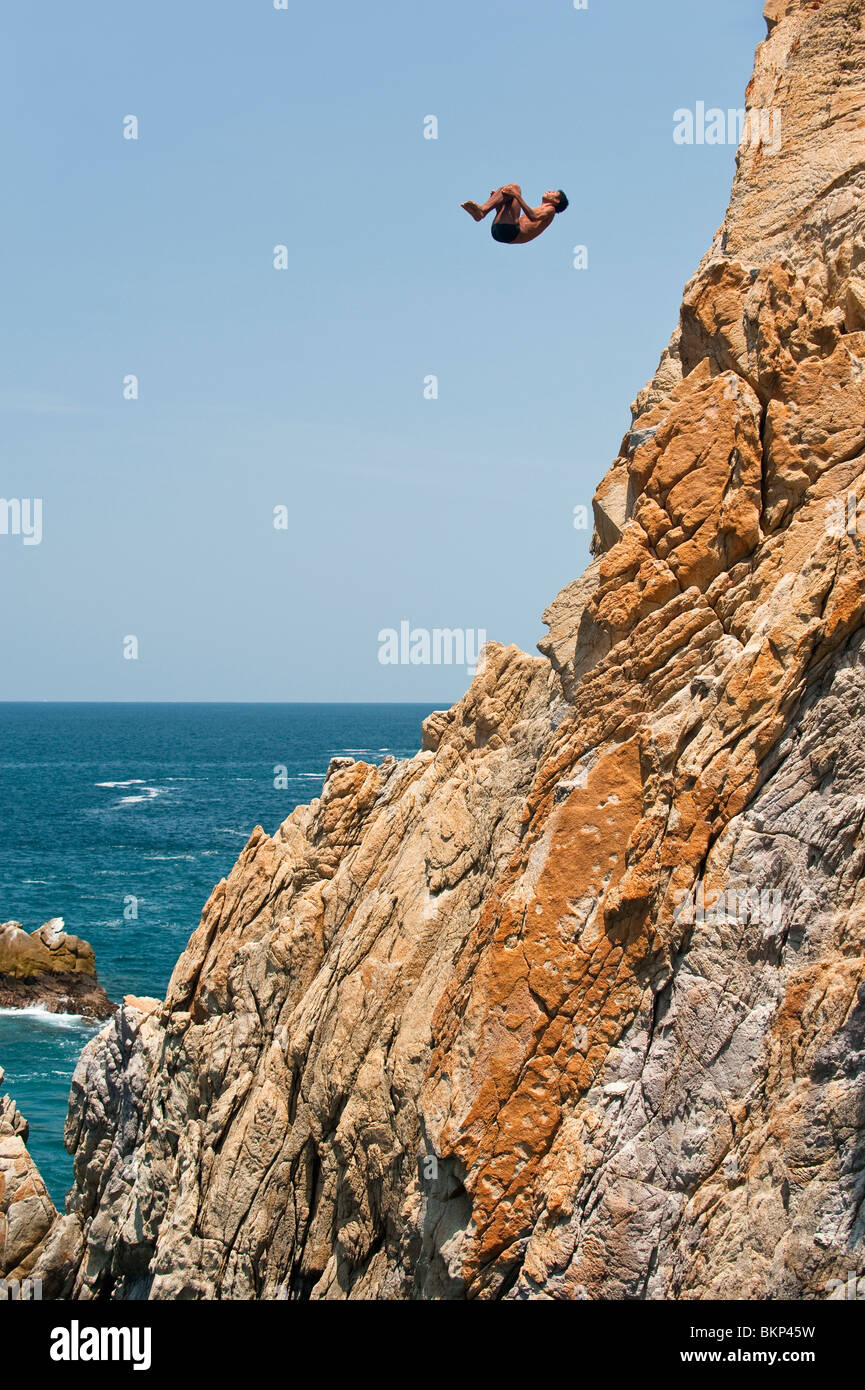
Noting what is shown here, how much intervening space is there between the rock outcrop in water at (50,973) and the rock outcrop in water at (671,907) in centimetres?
3323

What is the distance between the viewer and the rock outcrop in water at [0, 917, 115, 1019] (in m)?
47.8

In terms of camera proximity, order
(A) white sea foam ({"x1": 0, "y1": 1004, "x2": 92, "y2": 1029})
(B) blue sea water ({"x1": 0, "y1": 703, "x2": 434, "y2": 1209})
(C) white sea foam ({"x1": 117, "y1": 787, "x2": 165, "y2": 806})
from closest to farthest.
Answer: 1. (B) blue sea water ({"x1": 0, "y1": 703, "x2": 434, "y2": 1209})
2. (A) white sea foam ({"x1": 0, "y1": 1004, "x2": 92, "y2": 1029})
3. (C) white sea foam ({"x1": 117, "y1": 787, "x2": 165, "y2": 806})

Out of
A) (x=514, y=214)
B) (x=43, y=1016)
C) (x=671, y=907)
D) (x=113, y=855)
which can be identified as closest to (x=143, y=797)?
(x=113, y=855)

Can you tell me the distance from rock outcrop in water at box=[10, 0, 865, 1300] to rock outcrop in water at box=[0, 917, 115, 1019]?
33228 mm

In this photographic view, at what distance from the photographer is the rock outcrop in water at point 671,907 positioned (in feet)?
35.9

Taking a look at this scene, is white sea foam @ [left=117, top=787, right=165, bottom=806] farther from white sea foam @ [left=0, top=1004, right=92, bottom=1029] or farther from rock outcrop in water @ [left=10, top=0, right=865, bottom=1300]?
rock outcrop in water @ [left=10, top=0, right=865, bottom=1300]

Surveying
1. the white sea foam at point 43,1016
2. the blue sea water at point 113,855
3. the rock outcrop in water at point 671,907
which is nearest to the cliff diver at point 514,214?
the rock outcrop in water at point 671,907

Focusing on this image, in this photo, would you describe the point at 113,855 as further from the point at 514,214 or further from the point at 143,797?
the point at 514,214

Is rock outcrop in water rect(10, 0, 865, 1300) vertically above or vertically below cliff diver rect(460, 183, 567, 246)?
below

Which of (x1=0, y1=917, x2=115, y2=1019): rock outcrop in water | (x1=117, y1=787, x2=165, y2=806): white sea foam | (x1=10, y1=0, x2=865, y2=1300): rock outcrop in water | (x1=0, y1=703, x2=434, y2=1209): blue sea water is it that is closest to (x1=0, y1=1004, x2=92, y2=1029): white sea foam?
(x1=0, y1=703, x2=434, y2=1209): blue sea water

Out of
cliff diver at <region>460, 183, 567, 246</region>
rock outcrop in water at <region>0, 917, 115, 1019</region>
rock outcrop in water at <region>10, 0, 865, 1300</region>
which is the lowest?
rock outcrop in water at <region>0, 917, 115, 1019</region>

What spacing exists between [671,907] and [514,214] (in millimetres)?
10593

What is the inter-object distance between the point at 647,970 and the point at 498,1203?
3.13 m

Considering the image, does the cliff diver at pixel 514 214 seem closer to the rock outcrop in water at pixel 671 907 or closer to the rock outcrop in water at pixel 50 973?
the rock outcrop in water at pixel 671 907
